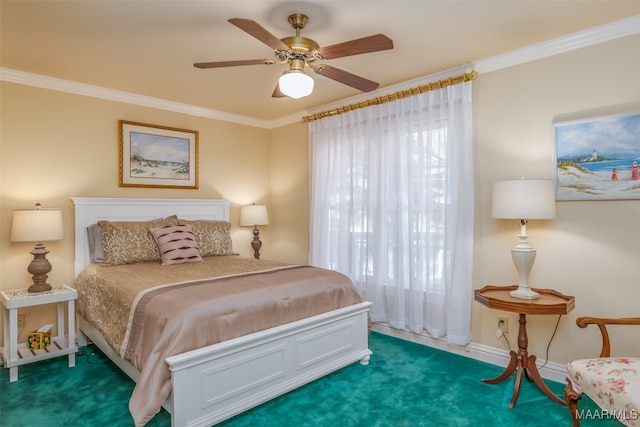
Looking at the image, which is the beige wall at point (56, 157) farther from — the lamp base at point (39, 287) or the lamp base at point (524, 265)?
the lamp base at point (524, 265)

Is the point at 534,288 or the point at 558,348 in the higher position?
the point at 534,288

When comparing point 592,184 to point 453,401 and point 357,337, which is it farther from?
point 357,337

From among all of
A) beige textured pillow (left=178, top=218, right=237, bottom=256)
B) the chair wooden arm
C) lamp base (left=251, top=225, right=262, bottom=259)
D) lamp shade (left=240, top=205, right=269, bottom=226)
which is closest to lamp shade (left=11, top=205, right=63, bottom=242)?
beige textured pillow (left=178, top=218, right=237, bottom=256)

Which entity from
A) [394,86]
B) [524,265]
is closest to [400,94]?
[394,86]

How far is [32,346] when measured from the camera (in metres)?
2.99

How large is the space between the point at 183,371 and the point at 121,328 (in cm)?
69

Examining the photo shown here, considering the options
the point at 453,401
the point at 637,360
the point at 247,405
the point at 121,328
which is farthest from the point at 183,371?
the point at 637,360

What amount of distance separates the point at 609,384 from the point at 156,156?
4210 millimetres

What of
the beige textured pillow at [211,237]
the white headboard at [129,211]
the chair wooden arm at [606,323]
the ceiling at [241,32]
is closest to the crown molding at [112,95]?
the ceiling at [241,32]

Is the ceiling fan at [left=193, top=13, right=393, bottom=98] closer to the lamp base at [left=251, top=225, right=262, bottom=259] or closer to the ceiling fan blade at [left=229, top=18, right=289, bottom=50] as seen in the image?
the ceiling fan blade at [left=229, top=18, right=289, bottom=50]

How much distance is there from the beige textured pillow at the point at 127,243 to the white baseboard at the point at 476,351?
2282 mm

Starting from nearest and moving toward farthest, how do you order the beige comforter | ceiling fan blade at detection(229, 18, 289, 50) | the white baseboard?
1. ceiling fan blade at detection(229, 18, 289, 50)
2. the beige comforter
3. the white baseboard

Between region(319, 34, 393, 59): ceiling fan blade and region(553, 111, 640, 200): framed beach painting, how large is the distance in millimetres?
1538

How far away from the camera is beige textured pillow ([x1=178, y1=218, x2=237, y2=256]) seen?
387 cm
